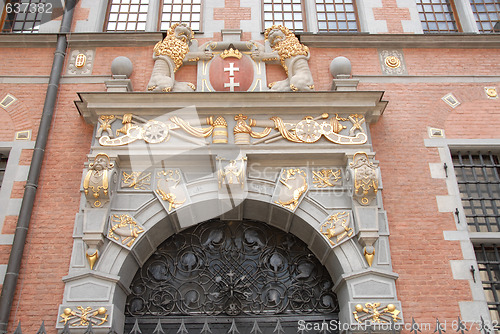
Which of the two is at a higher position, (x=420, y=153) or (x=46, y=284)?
(x=420, y=153)

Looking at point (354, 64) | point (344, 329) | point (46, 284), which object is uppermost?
point (354, 64)

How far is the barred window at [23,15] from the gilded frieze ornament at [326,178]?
21.8 feet

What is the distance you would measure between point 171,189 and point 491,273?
5.25m

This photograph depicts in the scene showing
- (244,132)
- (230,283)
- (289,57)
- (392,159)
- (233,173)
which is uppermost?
(289,57)

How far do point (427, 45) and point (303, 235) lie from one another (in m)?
4.57

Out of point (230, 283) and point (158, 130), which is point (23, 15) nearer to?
point (158, 130)

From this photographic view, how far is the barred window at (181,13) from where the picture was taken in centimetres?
995

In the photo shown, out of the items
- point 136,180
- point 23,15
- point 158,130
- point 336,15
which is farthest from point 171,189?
point 23,15

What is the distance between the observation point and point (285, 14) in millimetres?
10109

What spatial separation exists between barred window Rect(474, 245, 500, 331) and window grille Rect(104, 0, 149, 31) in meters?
7.69

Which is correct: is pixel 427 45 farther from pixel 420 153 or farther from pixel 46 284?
pixel 46 284

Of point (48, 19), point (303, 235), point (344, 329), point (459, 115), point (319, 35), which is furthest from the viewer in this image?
point (48, 19)

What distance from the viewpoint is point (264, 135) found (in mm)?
7898

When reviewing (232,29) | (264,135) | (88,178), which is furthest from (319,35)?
(88,178)
